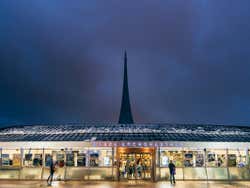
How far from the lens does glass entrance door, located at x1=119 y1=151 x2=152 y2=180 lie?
87.3ft

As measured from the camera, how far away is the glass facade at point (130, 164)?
26.5 metres

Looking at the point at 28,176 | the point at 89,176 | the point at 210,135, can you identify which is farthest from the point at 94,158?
the point at 210,135

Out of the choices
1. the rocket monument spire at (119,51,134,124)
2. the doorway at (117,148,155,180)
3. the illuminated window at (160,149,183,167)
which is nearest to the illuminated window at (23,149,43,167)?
the doorway at (117,148,155,180)

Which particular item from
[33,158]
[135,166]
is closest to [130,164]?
[135,166]

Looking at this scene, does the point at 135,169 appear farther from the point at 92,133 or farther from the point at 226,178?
the point at 226,178

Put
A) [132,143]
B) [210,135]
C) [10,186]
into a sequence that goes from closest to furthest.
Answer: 1. [10,186]
2. [132,143]
3. [210,135]

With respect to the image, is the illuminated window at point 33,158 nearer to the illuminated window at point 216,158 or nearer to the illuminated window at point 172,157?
the illuminated window at point 172,157

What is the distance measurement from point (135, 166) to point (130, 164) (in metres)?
0.46

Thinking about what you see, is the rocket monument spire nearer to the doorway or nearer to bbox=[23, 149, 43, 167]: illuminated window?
the doorway

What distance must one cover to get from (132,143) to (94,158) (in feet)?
12.0

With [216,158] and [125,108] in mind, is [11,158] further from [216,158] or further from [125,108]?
[125,108]

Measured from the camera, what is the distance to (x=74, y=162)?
88.2 feet

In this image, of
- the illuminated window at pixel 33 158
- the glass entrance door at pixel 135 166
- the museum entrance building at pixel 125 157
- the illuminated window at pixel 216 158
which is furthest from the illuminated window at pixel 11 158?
the illuminated window at pixel 216 158

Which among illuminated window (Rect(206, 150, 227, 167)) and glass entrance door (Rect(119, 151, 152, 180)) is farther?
illuminated window (Rect(206, 150, 227, 167))
